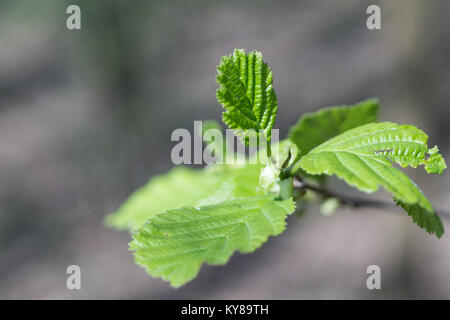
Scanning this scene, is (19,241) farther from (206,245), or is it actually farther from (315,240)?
(206,245)

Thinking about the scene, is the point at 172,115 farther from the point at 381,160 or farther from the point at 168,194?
the point at 381,160

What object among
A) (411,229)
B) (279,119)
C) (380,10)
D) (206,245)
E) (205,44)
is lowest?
(206,245)

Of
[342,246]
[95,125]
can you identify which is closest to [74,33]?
[95,125]

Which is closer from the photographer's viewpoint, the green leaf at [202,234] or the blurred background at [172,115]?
the green leaf at [202,234]

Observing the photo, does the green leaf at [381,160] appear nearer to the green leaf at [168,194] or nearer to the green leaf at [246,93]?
the green leaf at [246,93]

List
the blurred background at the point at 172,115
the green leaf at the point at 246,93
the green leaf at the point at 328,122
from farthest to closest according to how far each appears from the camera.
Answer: the blurred background at the point at 172,115 → the green leaf at the point at 328,122 → the green leaf at the point at 246,93

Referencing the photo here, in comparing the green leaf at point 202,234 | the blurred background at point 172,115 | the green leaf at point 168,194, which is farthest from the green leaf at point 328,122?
the blurred background at point 172,115

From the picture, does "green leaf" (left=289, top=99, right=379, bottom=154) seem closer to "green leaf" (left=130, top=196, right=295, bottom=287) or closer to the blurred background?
"green leaf" (left=130, top=196, right=295, bottom=287)

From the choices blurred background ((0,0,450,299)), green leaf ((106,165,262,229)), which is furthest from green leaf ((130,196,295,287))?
blurred background ((0,0,450,299))
